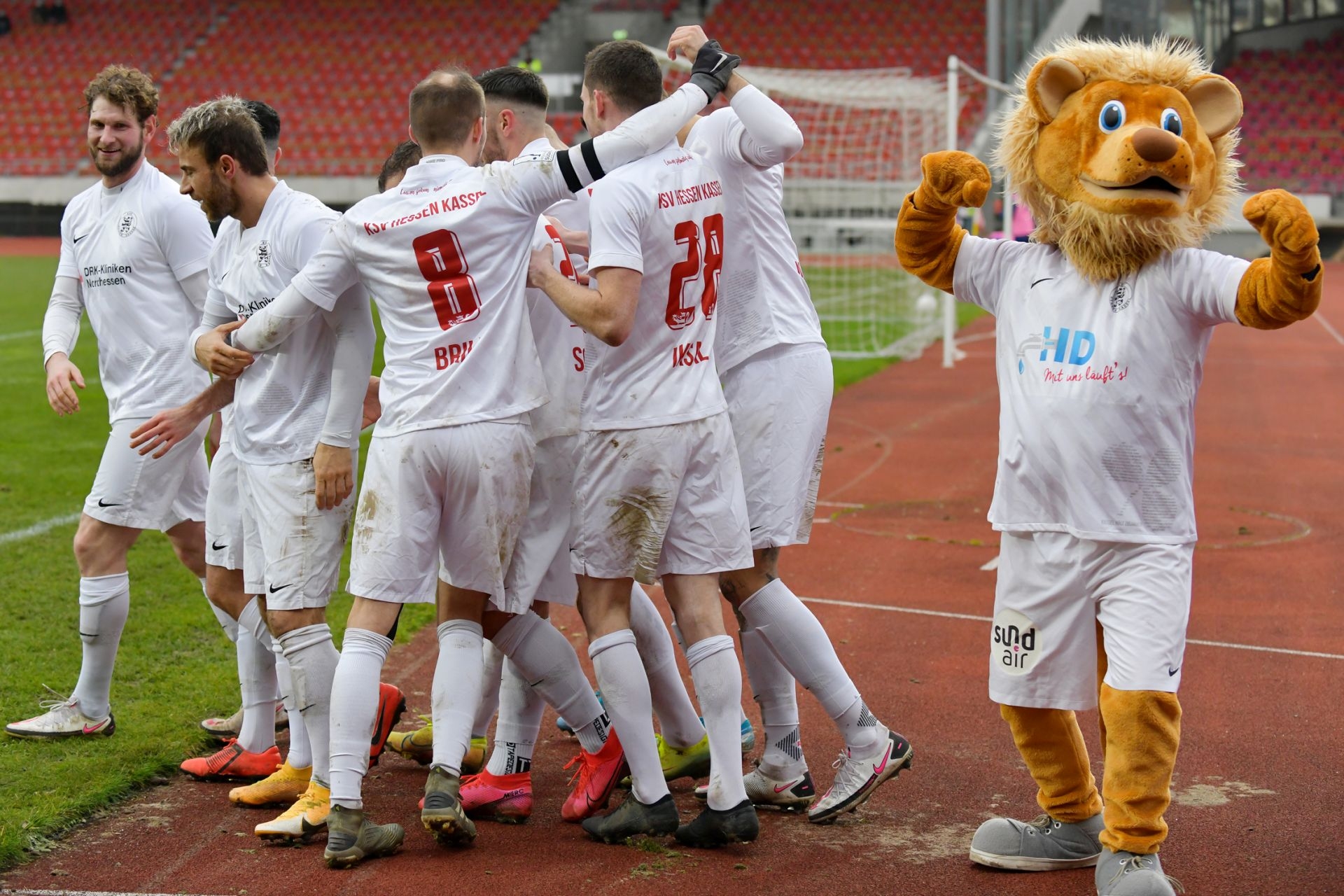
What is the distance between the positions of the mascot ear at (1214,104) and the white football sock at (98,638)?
157 inches

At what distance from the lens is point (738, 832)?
4.03 meters

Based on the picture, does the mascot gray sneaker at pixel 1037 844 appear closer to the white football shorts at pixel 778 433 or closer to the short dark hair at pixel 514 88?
the white football shorts at pixel 778 433

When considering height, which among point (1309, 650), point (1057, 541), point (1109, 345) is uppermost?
point (1109, 345)

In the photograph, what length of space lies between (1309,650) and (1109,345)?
10.4ft

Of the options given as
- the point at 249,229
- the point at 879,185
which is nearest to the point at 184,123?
the point at 249,229

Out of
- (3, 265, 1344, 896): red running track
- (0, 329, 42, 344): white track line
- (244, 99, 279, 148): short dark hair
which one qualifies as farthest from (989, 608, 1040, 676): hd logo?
(0, 329, 42, 344): white track line

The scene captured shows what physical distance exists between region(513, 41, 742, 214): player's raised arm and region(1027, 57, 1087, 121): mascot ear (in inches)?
34.9

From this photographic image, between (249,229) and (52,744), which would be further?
(52,744)

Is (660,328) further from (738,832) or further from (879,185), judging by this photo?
(879,185)

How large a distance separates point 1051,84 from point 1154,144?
406 millimetres

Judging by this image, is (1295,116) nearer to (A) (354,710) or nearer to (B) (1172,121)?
(B) (1172,121)

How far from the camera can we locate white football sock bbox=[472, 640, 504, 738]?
478 cm

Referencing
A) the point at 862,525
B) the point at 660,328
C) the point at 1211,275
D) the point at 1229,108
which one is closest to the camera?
the point at 1211,275

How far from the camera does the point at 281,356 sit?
14.2 ft
